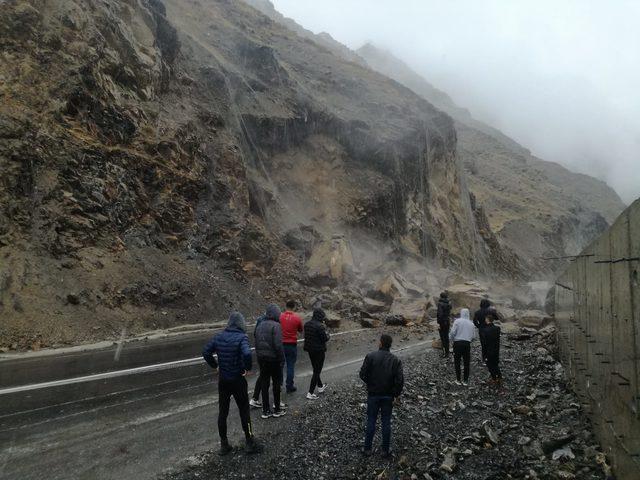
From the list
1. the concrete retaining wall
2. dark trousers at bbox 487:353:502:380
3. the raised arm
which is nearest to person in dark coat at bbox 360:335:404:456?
the raised arm

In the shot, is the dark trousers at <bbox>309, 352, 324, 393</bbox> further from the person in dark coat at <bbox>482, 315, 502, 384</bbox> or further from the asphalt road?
the person in dark coat at <bbox>482, 315, 502, 384</bbox>

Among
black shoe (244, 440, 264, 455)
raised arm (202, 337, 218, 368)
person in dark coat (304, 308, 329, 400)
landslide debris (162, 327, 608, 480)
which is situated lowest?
landslide debris (162, 327, 608, 480)

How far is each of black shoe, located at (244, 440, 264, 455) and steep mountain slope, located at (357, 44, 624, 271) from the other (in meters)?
63.8

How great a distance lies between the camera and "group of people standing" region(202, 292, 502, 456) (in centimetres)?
641

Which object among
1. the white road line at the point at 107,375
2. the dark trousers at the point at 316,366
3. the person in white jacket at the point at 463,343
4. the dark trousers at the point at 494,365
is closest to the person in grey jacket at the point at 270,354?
the dark trousers at the point at 316,366

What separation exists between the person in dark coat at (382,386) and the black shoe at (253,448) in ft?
4.80

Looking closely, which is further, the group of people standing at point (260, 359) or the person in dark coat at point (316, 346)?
the person in dark coat at point (316, 346)

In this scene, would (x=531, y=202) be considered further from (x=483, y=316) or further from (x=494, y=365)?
(x=494, y=365)

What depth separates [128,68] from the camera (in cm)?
2292

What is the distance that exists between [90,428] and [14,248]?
11.3m

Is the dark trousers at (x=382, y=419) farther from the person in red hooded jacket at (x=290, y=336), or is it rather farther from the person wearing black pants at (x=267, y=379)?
the person in red hooded jacket at (x=290, y=336)

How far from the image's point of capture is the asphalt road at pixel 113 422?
5.69 m

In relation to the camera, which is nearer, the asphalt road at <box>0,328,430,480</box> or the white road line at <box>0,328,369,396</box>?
the asphalt road at <box>0,328,430,480</box>

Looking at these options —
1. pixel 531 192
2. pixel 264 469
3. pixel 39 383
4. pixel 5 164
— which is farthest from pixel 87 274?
pixel 531 192
